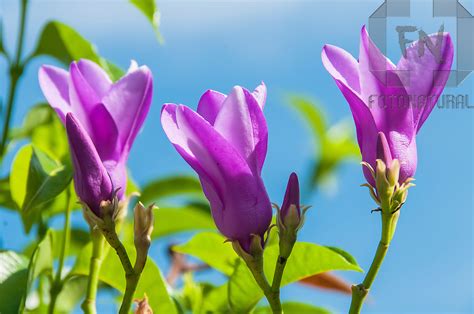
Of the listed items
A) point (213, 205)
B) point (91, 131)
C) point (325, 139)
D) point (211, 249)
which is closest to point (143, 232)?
point (213, 205)

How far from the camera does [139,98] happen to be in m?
1.07

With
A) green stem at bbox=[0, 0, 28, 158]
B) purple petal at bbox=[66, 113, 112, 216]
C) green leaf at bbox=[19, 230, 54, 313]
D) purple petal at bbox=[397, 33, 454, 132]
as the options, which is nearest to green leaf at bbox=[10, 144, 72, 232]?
green leaf at bbox=[19, 230, 54, 313]

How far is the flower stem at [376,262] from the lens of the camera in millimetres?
869

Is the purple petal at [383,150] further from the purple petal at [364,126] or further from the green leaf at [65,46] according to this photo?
the green leaf at [65,46]

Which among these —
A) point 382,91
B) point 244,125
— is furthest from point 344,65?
point 244,125

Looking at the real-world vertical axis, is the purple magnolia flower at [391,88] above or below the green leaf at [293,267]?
above

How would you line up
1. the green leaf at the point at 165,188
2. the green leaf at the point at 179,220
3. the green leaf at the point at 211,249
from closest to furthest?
the green leaf at the point at 211,249 → the green leaf at the point at 179,220 → the green leaf at the point at 165,188

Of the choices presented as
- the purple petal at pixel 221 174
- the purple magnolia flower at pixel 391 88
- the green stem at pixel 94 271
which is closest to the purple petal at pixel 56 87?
the green stem at pixel 94 271

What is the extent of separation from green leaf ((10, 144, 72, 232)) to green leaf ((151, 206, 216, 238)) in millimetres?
388

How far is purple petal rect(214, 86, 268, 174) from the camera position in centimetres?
89

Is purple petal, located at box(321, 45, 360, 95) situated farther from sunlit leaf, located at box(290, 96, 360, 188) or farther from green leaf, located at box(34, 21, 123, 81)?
sunlit leaf, located at box(290, 96, 360, 188)

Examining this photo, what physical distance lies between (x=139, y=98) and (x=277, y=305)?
354mm

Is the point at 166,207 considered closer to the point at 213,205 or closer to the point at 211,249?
the point at 211,249

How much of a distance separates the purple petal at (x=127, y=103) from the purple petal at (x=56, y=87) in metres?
0.08
